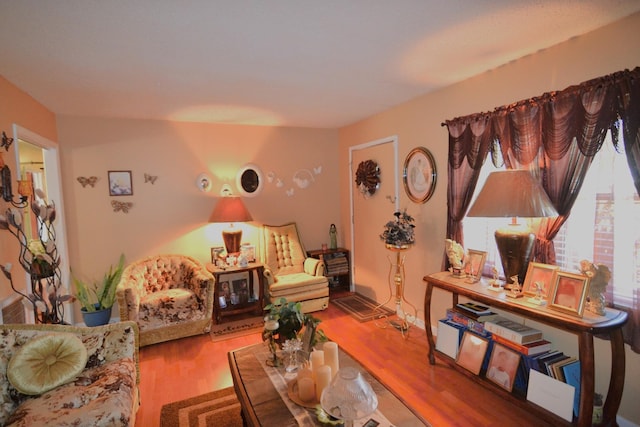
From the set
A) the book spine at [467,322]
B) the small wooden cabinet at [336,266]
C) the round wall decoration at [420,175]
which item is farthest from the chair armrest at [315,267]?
the book spine at [467,322]

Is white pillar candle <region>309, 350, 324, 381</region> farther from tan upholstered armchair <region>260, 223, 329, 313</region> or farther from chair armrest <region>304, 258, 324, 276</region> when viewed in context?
→ chair armrest <region>304, 258, 324, 276</region>

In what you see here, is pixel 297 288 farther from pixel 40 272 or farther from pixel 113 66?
pixel 113 66

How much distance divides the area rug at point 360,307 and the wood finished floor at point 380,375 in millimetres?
202

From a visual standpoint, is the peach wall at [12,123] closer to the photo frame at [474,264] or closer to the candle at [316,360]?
the candle at [316,360]

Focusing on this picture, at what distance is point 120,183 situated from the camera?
3758 mm

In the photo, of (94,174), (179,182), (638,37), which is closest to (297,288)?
(179,182)

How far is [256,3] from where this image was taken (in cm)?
157

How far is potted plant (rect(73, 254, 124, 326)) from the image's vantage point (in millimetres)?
3451

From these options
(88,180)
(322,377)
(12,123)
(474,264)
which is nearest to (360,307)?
(474,264)

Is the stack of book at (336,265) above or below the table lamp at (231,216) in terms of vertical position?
below

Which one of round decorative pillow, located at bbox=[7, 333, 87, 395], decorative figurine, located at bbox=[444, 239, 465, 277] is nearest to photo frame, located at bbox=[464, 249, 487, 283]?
decorative figurine, located at bbox=[444, 239, 465, 277]

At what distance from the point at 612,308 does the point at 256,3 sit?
2.63m

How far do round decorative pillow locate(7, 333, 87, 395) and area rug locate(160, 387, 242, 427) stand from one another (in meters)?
0.69

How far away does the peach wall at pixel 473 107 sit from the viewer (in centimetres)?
191
